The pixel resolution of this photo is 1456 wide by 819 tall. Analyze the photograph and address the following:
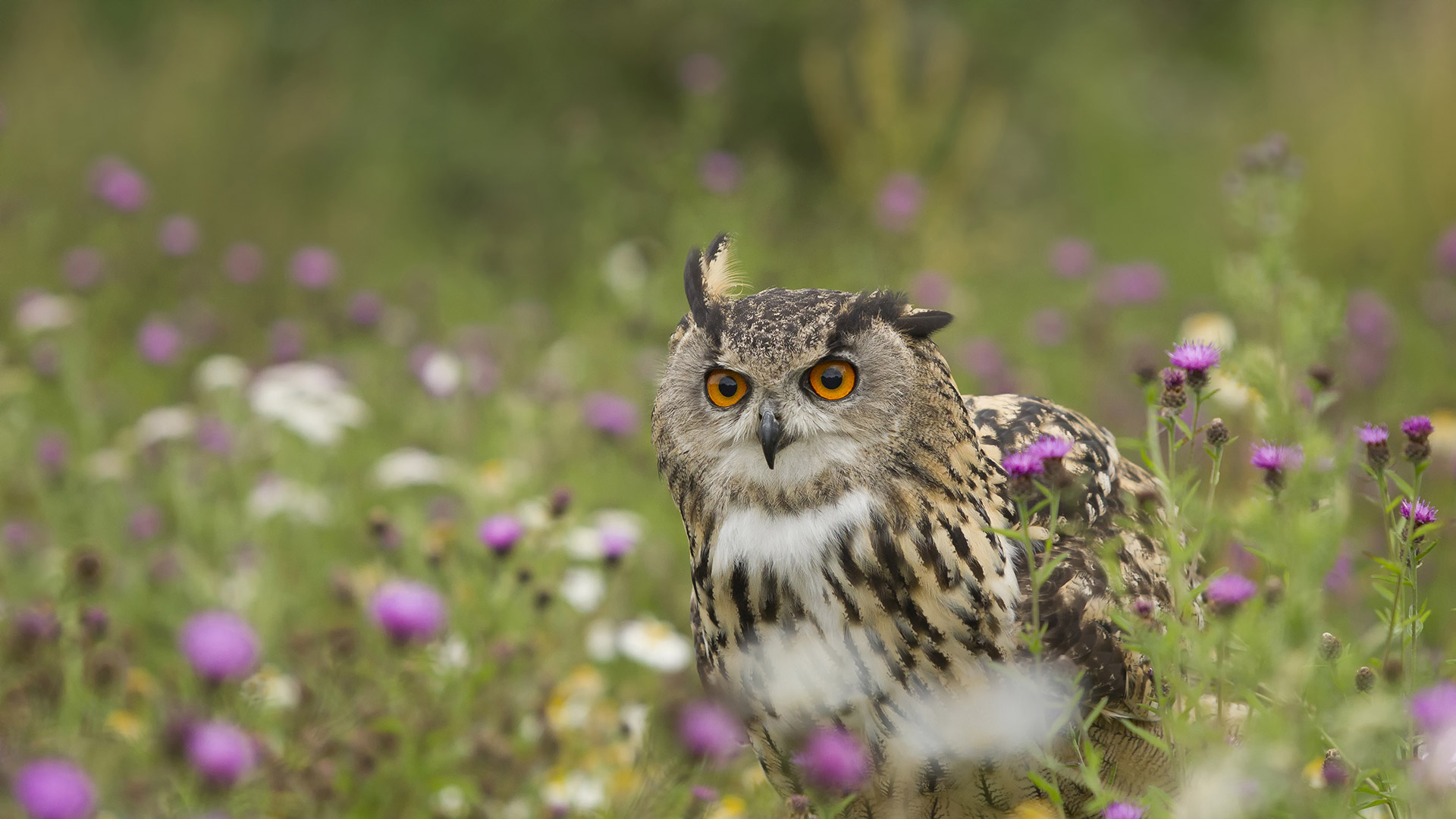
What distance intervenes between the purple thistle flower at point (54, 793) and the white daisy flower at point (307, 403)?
2096mm

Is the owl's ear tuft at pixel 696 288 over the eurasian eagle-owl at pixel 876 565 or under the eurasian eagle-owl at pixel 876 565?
over

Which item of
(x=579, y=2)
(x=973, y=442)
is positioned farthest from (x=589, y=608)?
(x=579, y=2)

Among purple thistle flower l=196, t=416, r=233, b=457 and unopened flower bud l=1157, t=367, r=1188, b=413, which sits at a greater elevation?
purple thistle flower l=196, t=416, r=233, b=457

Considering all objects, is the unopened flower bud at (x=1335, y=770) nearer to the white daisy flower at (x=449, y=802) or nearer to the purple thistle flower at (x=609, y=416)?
the white daisy flower at (x=449, y=802)

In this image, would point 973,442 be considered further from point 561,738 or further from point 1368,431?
point 561,738

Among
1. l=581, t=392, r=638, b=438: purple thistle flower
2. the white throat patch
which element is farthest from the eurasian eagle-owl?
l=581, t=392, r=638, b=438: purple thistle flower

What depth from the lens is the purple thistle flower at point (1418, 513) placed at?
67.0 inches

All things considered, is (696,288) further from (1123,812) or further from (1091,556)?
(1123,812)

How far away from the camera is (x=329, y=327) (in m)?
4.39

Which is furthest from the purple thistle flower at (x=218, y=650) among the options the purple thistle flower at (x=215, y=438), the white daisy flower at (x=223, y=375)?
the white daisy flower at (x=223, y=375)

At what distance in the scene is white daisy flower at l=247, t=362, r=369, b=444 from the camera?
364 centimetres

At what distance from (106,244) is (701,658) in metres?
3.76

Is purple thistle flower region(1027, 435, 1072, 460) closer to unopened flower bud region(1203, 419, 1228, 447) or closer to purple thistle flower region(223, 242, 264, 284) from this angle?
unopened flower bud region(1203, 419, 1228, 447)

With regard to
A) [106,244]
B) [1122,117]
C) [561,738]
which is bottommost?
[561,738]
